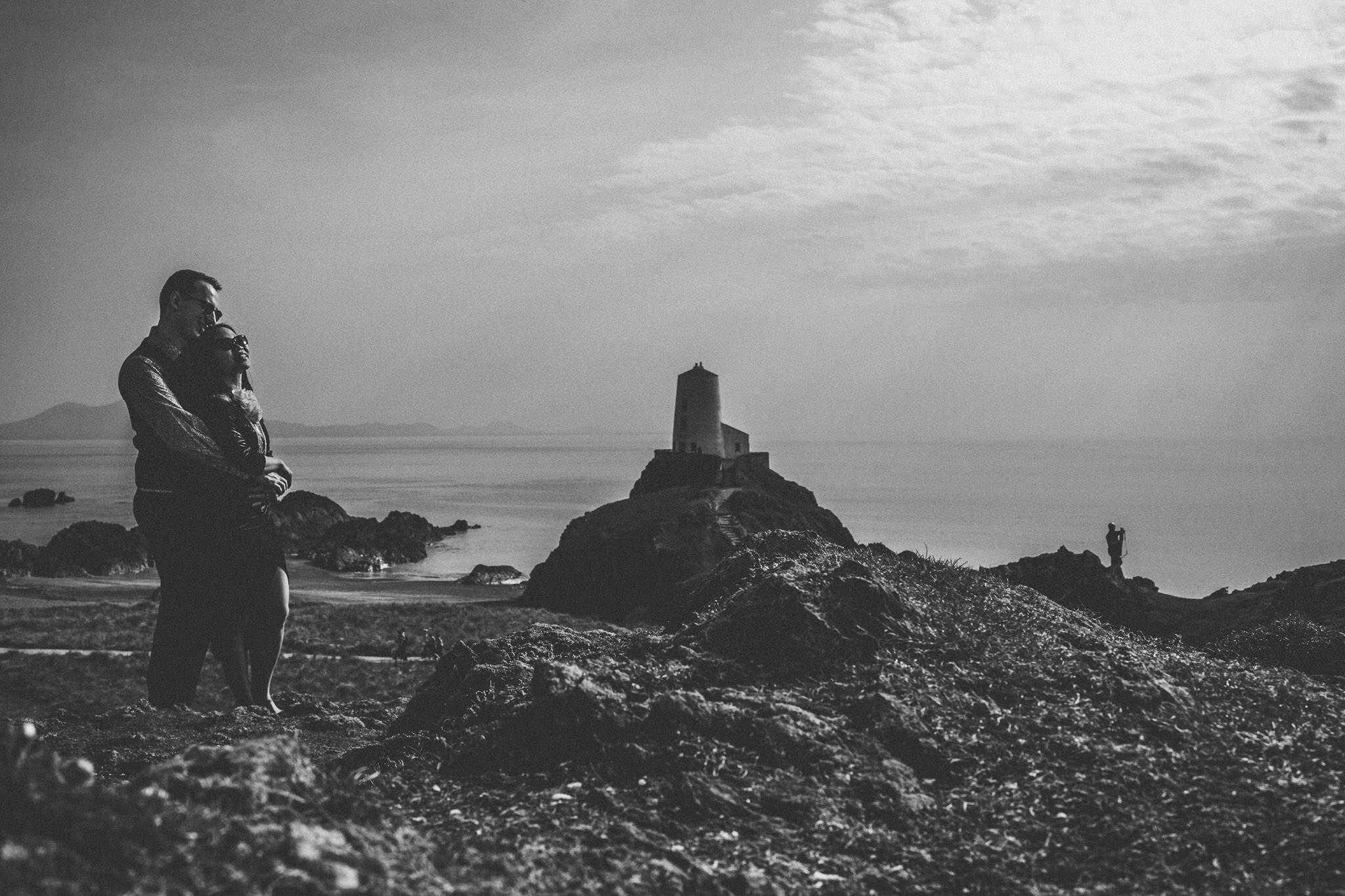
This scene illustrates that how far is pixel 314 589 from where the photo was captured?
42.3m

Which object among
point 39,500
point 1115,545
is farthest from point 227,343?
point 39,500

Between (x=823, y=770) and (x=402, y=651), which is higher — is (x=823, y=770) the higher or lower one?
the higher one

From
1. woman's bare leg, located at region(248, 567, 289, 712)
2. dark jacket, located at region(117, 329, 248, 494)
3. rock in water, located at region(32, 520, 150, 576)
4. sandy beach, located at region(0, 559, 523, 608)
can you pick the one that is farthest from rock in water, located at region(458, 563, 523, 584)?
Answer: dark jacket, located at region(117, 329, 248, 494)

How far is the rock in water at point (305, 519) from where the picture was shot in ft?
213

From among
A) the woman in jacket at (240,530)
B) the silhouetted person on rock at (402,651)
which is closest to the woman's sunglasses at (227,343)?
the woman in jacket at (240,530)

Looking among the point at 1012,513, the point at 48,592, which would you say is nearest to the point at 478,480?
the point at 1012,513

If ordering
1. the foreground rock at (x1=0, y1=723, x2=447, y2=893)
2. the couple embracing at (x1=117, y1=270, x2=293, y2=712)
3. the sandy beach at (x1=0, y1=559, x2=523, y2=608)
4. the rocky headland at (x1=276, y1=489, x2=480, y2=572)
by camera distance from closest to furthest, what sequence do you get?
the foreground rock at (x1=0, y1=723, x2=447, y2=893) < the couple embracing at (x1=117, y1=270, x2=293, y2=712) < the sandy beach at (x1=0, y1=559, x2=523, y2=608) < the rocky headland at (x1=276, y1=489, x2=480, y2=572)

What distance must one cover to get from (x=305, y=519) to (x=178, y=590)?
6405 cm

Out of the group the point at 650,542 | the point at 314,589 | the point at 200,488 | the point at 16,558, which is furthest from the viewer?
the point at 16,558

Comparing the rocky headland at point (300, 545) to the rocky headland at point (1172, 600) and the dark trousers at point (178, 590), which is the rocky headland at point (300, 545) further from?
the dark trousers at point (178, 590)

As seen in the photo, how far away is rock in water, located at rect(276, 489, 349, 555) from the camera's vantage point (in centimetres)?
6500

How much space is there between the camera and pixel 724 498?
48.8m

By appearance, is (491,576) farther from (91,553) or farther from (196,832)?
(196,832)

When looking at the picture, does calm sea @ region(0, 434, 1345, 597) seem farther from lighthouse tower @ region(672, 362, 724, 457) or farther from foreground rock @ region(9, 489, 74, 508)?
lighthouse tower @ region(672, 362, 724, 457)
